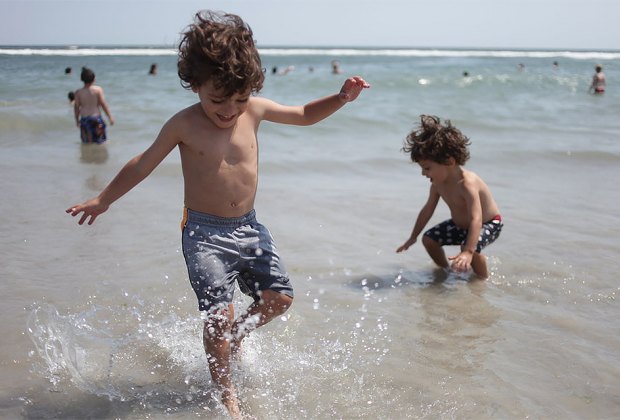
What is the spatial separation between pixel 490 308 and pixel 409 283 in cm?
65

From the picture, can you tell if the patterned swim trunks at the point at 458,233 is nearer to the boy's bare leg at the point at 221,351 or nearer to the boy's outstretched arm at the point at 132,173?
the boy's bare leg at the point at 221,351

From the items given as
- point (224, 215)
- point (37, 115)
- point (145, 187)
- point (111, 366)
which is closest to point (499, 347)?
point (224, 215)

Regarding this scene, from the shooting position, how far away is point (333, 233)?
538 cm

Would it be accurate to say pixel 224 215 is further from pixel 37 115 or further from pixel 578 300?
pixel 37 115

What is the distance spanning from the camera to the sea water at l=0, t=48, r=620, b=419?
9.50 ft

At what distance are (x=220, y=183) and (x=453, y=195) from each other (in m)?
2.21

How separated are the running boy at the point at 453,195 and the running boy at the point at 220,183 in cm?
172

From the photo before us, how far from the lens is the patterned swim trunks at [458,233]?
4578 millimetres

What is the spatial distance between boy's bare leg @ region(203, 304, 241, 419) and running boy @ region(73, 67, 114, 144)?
24.0 feet

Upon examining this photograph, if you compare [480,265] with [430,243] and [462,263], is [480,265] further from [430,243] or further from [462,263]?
[462,263]

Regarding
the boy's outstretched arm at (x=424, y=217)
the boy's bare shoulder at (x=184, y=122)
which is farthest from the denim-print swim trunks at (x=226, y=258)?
the boy's outstretched arm at (x=424, y=217)

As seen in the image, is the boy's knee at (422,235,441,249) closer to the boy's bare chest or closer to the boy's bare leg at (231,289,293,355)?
the boy's bare leg at (231,289,293,355)

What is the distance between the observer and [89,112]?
997 centimetres

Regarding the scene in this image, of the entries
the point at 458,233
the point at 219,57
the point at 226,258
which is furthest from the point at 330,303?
the point at 219,57
